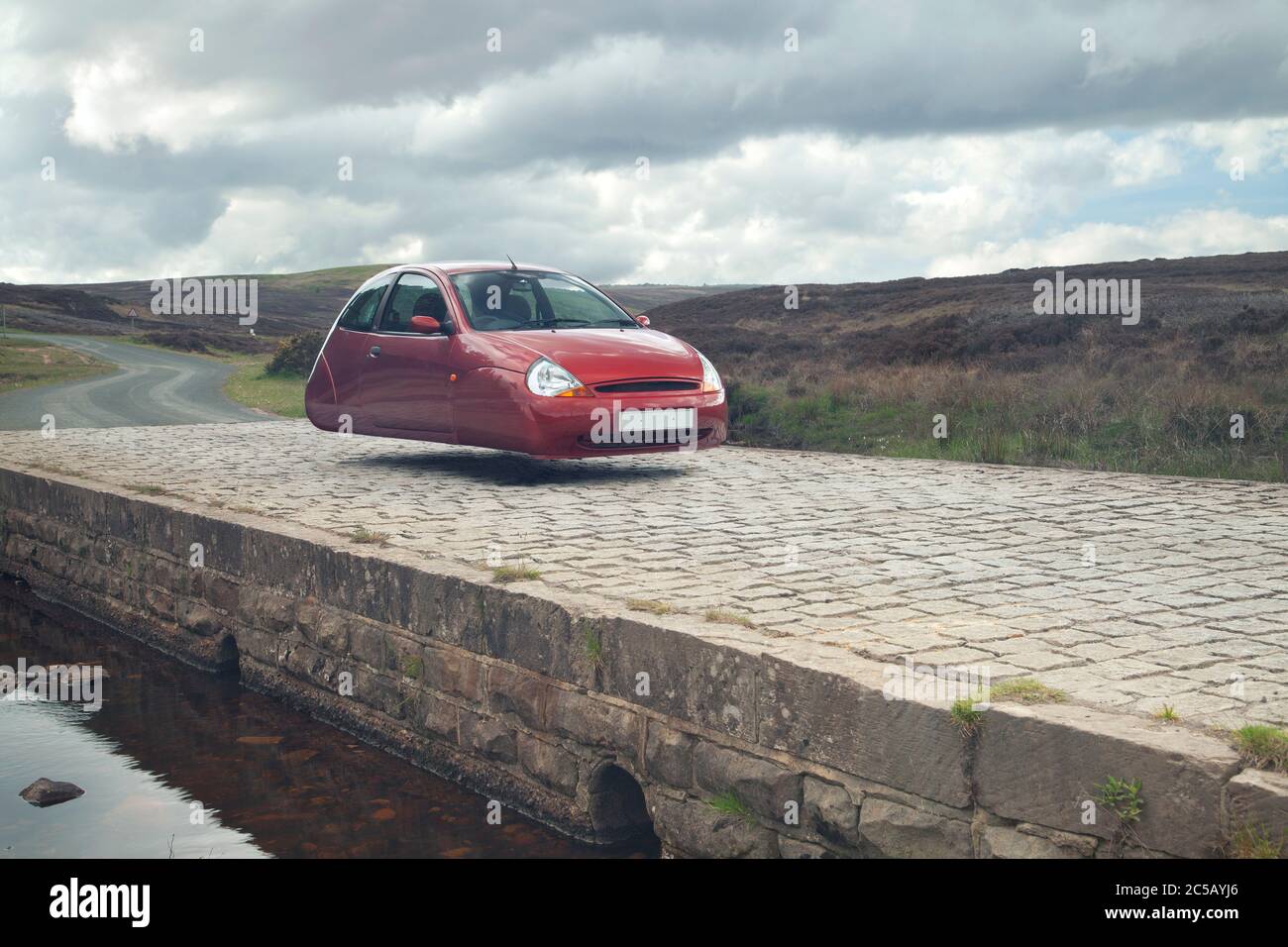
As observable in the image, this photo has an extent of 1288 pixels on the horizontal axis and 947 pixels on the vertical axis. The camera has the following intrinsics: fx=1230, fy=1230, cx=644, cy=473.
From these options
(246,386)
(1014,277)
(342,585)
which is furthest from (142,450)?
(1014,277)

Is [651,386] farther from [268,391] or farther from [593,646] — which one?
[268,391]

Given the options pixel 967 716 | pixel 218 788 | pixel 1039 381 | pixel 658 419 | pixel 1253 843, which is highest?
pixel 1039 381

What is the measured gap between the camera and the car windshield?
10.1m

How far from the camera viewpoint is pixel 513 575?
5.64m

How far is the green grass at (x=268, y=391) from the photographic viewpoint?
2625 centimetres

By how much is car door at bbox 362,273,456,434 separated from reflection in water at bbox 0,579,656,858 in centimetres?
289

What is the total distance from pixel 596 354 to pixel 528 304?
131 cm

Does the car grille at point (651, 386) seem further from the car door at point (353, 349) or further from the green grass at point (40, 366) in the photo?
the green grass at point (40, 366)

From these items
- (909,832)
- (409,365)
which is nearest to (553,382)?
(409,365)

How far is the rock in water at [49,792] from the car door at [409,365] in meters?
4.43

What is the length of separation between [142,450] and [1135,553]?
34.7 ft
